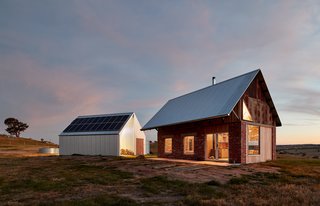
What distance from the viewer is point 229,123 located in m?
22.3

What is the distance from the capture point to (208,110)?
2377 centimetres

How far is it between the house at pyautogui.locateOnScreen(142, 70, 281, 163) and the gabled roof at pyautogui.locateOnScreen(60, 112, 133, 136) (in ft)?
27.6

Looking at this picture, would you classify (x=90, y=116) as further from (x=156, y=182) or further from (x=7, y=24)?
(x=156, y=182)

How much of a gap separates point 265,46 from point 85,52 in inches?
589

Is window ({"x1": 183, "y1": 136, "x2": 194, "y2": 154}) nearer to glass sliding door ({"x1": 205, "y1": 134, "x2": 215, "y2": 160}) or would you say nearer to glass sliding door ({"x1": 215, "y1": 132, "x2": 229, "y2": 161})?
glass sliding door ({"x1": 205, "y1": 134, "x2": 215, "y2": 160})

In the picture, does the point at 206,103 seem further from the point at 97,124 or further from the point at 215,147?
the point at 97,124

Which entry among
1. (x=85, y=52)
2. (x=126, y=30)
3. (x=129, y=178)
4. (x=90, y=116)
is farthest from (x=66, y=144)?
(x=129, y=178)

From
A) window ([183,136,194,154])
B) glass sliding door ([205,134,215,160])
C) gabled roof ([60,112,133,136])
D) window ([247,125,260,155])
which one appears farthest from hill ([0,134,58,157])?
window ([247,125,260,155])

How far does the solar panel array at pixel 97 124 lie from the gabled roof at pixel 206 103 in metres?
5.18

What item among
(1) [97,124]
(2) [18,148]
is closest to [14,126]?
(2) [18,148]

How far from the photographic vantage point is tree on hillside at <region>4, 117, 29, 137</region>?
119375 mm

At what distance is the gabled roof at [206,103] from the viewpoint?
2214 cm

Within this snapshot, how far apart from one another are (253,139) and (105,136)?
19146 mm

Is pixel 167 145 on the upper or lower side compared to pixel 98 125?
lower
